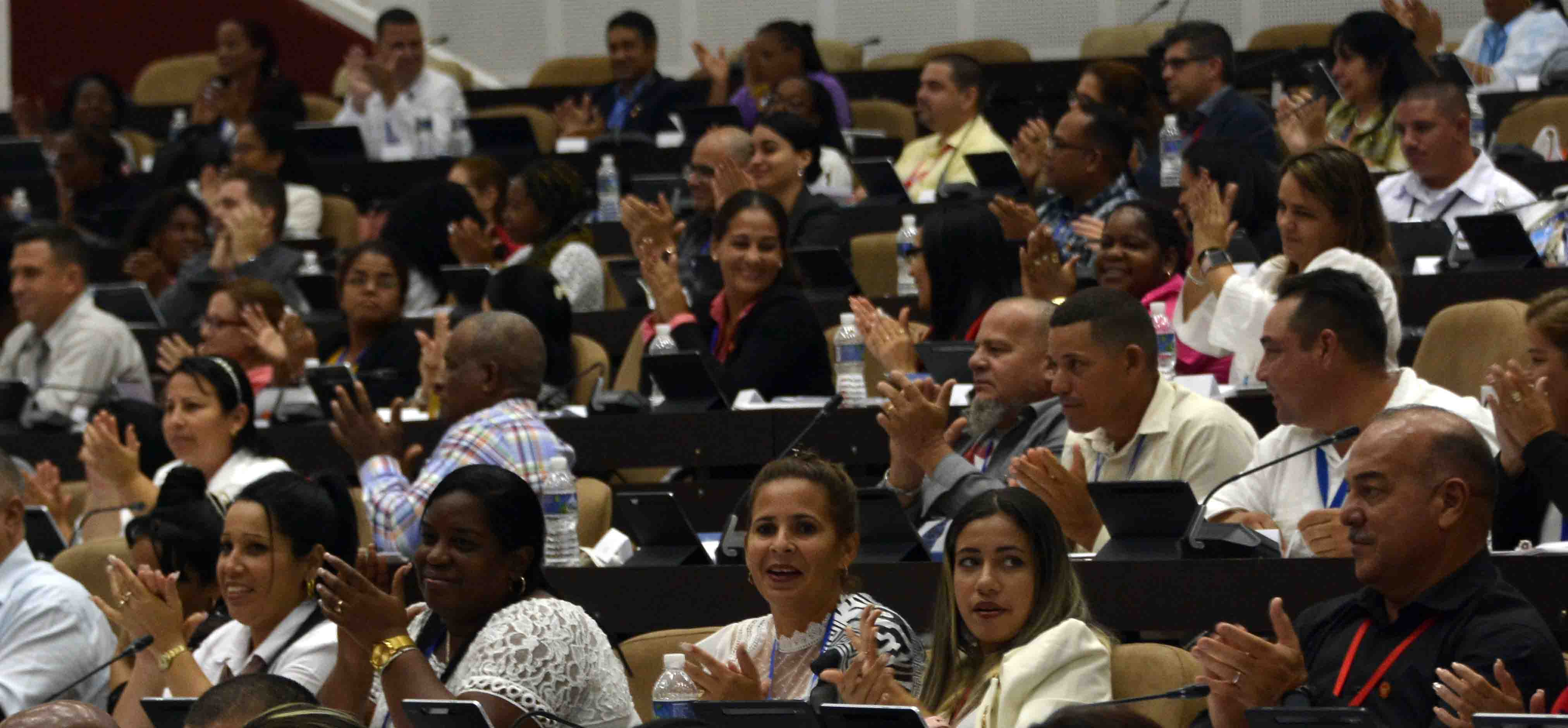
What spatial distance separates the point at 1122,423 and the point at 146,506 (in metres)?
2.57

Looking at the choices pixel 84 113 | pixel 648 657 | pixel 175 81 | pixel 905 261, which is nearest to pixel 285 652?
pixel 648 657

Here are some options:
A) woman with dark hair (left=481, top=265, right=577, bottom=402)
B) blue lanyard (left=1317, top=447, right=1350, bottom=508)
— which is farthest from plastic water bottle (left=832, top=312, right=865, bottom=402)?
blue lanyard (left=1317, top=447, right=1350, bottom=508)

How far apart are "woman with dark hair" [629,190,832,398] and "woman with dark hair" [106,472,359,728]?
1730mm

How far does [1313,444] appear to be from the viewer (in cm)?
374

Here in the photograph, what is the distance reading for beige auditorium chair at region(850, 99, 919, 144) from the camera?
8508mm

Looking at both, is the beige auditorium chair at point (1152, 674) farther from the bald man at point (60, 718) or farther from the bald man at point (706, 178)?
the bald man at point (706, 178)

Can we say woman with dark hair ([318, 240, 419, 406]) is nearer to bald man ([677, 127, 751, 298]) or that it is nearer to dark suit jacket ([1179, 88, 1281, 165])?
bald man ([677, 127, 751, 298])

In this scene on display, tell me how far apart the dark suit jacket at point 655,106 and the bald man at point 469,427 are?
4.23 m

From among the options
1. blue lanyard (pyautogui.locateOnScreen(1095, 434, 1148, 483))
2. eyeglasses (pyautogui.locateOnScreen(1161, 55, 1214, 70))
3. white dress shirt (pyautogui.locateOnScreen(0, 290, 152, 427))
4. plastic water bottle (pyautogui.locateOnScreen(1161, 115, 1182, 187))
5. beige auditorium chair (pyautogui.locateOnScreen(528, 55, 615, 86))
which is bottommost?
white dress shirt (pyautogui.locateOnScreen(0, 290, 152, 427))

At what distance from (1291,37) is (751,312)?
4.10 meters

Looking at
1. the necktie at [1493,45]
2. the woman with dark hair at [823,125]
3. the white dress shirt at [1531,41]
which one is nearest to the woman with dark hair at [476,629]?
Result: the woman with dark hair at [823,125]

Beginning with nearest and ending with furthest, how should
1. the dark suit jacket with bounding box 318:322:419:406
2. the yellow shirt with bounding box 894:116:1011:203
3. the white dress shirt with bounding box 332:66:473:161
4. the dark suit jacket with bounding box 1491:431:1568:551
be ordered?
the dark suit jacket with bounding box 1491:431:1568:551
the dark suit jacket with bounding box 318:322:419:406
the yellow shirt with bounding box 894:116:1011:203
the white dress shirt with bounding box 332:66:473:161

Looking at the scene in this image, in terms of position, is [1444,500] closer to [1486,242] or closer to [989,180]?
[1486,242]

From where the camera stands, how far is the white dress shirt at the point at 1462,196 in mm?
5996
